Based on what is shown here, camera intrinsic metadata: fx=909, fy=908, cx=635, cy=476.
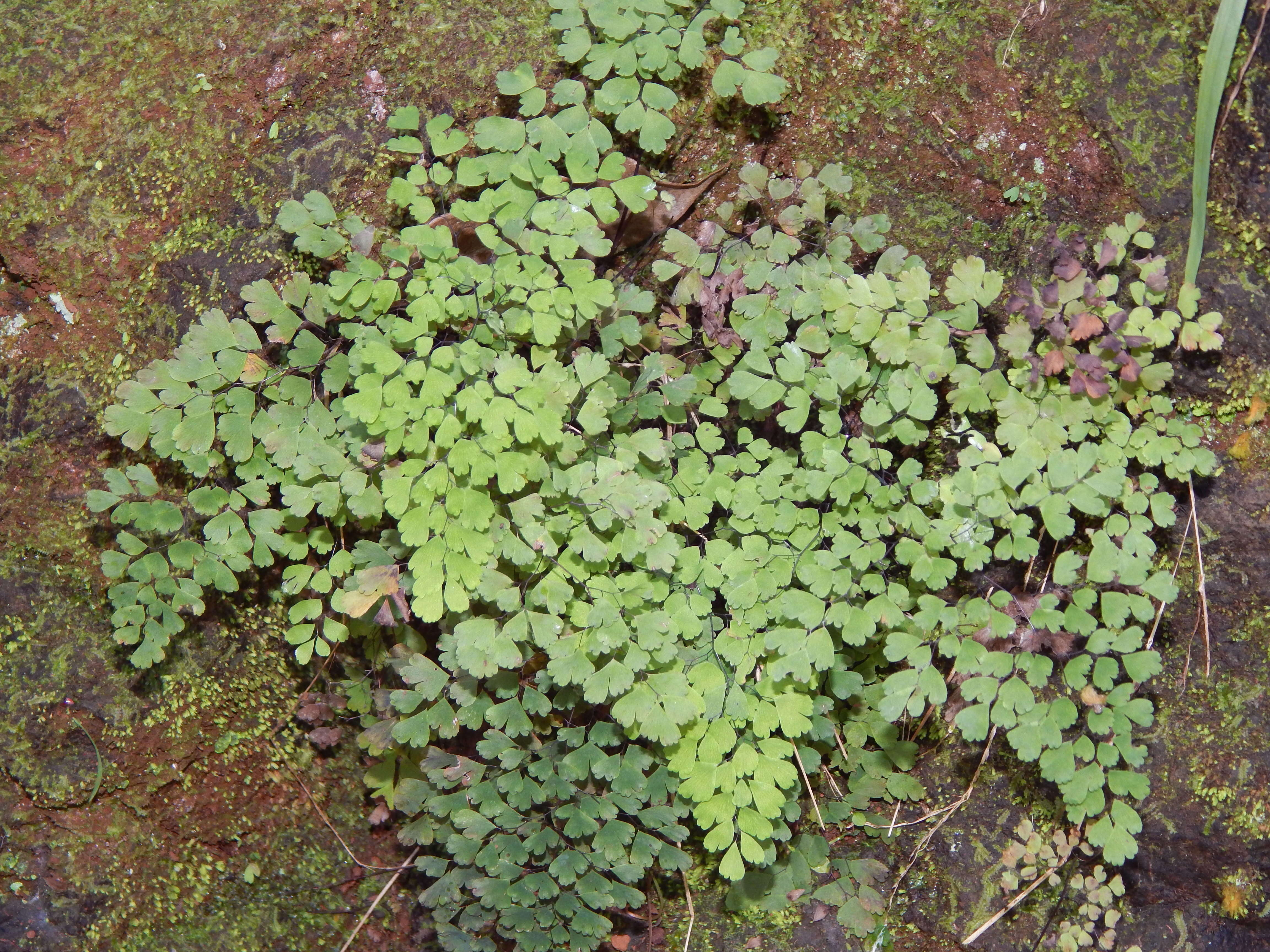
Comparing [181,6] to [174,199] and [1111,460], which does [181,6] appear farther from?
[1111,460]

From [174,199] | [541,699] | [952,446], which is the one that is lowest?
[541,699]

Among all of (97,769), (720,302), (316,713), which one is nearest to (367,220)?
(720,302)

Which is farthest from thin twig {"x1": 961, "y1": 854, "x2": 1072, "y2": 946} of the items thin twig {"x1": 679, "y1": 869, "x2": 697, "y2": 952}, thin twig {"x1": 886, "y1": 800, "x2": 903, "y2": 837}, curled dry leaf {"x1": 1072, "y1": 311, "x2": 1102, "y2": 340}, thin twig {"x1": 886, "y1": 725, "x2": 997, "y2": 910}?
curled dry leaf {"x1": 1072, "y1": 311, "x2": 1102, "y2": 340}

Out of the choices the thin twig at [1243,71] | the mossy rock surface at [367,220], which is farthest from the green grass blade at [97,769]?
the thin twig at [1243,71]

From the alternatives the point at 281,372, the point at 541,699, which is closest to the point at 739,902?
the point at 541,699

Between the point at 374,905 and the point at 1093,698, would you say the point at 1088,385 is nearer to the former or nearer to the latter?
the point at 1093,698

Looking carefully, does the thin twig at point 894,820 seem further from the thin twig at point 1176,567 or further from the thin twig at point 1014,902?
the thin twig at point 1176,567
